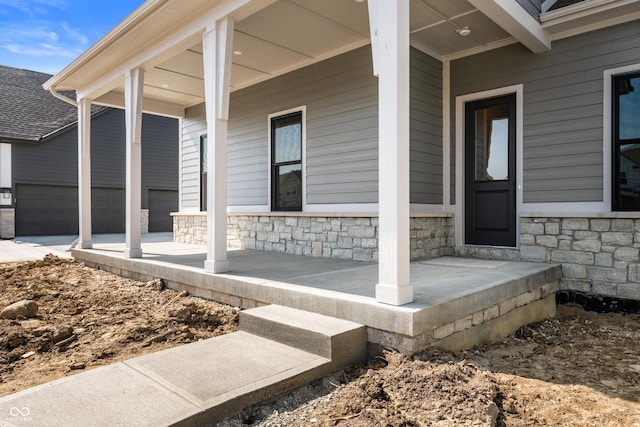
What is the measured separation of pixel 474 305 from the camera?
321cm

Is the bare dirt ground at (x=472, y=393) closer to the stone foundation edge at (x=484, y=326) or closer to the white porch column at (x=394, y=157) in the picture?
the stone foundation edge at (x=484, y=326)

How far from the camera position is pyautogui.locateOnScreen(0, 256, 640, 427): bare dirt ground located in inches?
86.8

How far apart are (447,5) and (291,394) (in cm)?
408

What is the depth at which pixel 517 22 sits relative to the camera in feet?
13.8

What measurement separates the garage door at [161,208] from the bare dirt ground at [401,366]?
11543 millimetres

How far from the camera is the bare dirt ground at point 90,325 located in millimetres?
2980

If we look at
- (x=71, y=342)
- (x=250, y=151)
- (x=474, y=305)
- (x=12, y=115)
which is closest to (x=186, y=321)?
(x=71, y=342)

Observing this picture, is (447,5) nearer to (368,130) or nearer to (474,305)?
(368,130)

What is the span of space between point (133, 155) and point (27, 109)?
1219 centimetres

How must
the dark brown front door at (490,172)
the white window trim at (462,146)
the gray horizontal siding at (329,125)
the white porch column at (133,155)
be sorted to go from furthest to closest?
the white porch column at (133,155) → the gray horizontal siding at (329,125) → the dark brown front door at (490,172) → the white window trim at (462,146)

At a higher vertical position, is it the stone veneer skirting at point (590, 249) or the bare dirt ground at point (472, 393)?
the stone veneer skirting at point (590, 249)

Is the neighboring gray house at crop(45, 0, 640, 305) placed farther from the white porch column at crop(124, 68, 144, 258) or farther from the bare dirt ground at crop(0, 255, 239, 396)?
the bare dirt ground at crop(0, 255, 239, 396)

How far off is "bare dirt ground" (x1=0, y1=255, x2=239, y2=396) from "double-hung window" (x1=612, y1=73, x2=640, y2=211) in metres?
4.33

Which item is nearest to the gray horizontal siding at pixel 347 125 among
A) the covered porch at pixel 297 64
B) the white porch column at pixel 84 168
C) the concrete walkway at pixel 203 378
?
the covered porch at pixel 297 64
